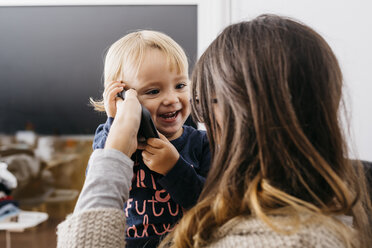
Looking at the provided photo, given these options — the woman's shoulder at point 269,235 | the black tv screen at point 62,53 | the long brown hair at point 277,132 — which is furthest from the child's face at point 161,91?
the black tv screen at point 62,53

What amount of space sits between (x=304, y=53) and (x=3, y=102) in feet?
4.83

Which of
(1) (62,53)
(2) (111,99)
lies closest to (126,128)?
(2) (111,99)

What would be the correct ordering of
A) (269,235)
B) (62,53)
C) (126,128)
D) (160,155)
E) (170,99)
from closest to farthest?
(269,235) < (126,128) < (160,155) < (170,99) < (62,53)

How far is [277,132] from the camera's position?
0.52 meters

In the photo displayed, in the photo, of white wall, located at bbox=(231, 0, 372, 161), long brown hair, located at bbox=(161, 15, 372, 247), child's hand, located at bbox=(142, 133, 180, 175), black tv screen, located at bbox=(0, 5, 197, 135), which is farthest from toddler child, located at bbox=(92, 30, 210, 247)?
black tv screen, located at bbox=(0, 5, 197, 135)

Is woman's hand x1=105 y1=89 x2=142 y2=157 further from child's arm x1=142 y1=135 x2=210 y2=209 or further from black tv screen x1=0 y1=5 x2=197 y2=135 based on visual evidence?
black tv screen x1=0 y1=5 x2=197 y2=135

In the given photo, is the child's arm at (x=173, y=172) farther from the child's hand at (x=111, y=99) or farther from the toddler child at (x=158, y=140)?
the child's hand at (x=111, y=99)

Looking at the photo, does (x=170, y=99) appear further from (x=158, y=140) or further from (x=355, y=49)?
(x=355, y=49)

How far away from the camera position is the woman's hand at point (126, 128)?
0.60m

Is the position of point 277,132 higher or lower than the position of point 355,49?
lower

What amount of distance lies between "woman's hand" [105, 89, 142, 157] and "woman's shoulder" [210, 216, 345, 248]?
9.1 inches

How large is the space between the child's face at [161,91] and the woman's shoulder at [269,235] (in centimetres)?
41

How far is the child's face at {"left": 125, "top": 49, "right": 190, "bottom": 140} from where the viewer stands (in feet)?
2.76

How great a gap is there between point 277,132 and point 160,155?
1.02ft
